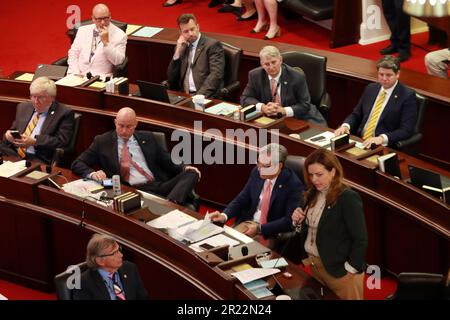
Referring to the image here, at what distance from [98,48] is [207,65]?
1.05 meters

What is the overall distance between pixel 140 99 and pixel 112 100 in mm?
301

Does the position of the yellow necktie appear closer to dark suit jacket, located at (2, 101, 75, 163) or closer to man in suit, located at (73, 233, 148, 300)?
dark suit jacket, located at (2, 101, 75, 163)

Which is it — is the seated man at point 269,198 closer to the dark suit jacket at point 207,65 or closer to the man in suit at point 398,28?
the dark suit jacket at point 207,65

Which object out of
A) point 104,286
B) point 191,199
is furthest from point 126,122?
point 104,286

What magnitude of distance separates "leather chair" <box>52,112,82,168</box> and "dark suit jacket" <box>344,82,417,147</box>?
80.1 inches

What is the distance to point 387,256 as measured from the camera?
6094mm

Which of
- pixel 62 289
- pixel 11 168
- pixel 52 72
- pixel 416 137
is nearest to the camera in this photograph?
pixel 62 289

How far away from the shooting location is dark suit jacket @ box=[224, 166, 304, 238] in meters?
5.80

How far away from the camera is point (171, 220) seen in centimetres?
574

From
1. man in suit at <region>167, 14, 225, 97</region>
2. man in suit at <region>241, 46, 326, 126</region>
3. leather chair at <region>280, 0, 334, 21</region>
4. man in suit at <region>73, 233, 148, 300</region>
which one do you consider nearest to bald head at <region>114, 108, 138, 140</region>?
man in suit at <region>241, 46, 326, 126</region>

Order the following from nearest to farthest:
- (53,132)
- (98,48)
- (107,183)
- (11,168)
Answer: (107,183), (11,168), (53,132), (98,48)

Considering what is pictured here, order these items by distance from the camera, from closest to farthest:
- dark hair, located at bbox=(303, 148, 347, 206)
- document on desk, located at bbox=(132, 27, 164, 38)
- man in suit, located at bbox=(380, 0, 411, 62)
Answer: dark hair, located at bbox=(303, 148, 347, 206), man in suit, located at bbox=(380, 0, 411, 62), document on desk, located at bbox=(132, 27, 164, 38)

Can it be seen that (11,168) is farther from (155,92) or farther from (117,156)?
(155,92)
